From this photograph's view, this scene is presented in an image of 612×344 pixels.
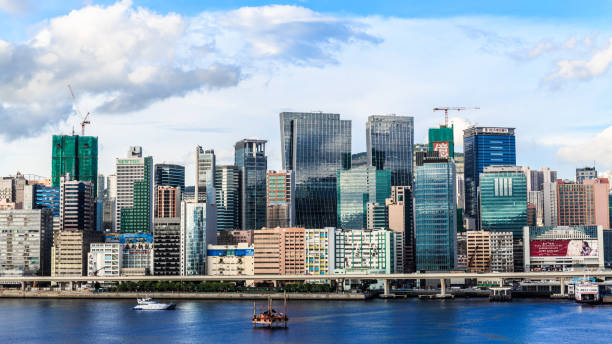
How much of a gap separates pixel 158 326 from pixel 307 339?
94.3 ft

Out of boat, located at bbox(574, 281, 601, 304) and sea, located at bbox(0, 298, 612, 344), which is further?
boat, located at bbox(574, 281, 601, 304)

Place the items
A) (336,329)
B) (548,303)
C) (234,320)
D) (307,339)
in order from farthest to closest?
(548,303) → (234,320) → (336,329) → (307,339)

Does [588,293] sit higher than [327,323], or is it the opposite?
[588,293]

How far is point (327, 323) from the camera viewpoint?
137 meters

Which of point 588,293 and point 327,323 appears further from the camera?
point 588,293

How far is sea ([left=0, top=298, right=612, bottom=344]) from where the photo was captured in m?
118

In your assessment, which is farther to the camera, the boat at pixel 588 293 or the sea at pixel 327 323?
the boat at pixel 588 293

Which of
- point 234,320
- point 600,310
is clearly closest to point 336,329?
point 234,320

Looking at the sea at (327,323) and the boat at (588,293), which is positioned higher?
the boat at (588,293)

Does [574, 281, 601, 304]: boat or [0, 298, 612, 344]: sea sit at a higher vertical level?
[574, 281, 601, 304]: boat

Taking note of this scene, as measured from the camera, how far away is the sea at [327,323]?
118500mm

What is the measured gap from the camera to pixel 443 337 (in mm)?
118750

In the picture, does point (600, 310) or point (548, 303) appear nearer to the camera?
point (600, 310)

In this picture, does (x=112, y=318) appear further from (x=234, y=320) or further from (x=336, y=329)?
(x=336, y=329)
